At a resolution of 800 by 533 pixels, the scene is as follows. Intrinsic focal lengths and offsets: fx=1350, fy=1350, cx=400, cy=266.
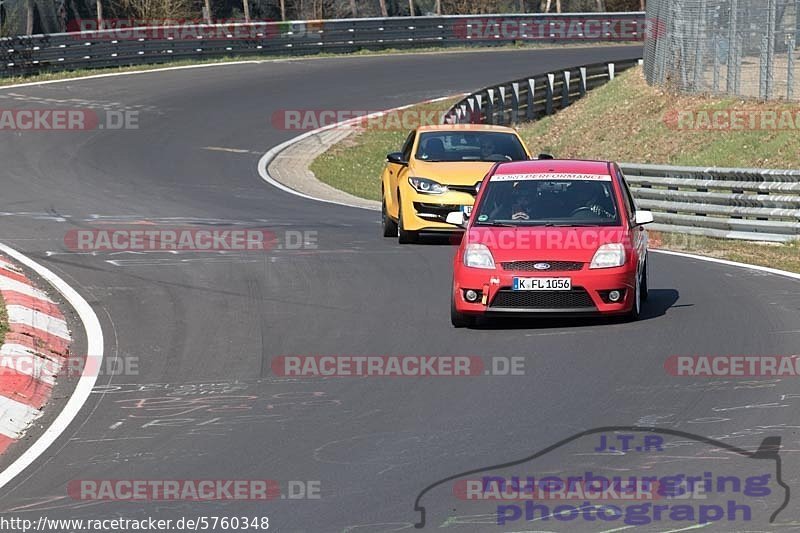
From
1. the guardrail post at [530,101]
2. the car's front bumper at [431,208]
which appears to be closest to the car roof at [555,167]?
the car's front bumper at [431,208]

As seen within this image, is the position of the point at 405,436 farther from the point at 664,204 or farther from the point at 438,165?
the point at 664,204

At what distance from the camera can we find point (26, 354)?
412 inches

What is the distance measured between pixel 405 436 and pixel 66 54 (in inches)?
1421

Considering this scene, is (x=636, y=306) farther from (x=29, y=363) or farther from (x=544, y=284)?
(x=29, y=363)

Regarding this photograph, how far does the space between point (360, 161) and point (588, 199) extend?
1987 centimetres

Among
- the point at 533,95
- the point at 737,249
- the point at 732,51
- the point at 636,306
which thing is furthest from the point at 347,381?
the point at 533,95

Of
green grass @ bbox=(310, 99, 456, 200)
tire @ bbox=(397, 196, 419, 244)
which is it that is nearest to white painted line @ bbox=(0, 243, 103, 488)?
tire @ bbox=(397, 196, 419, 244)

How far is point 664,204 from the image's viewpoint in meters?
20.5

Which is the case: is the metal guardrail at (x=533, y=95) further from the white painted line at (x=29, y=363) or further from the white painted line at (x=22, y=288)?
the white painted line at (x=29, y=363)
